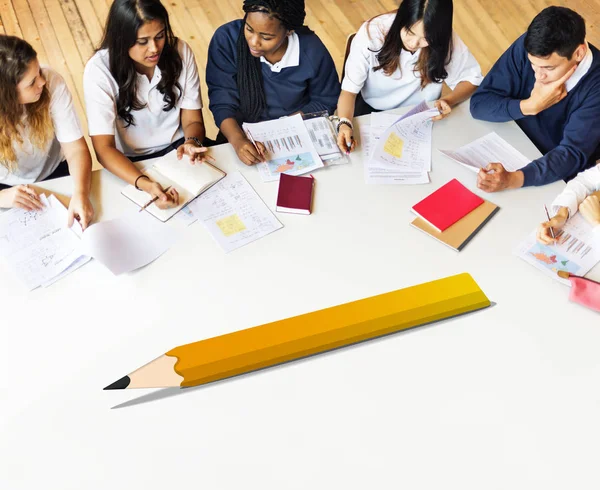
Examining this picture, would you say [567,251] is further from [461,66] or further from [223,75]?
[223,75]

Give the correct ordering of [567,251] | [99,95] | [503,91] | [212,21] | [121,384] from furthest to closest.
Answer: [212,21] → [503,91] → [99,95] → [567,251] → [121,384]

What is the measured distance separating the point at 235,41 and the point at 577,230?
1237mm

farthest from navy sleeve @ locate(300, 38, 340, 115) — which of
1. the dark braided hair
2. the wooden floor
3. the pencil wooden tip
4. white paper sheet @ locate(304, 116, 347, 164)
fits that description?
the pencil wooden tip

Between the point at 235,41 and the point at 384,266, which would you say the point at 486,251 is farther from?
the point at 235,41

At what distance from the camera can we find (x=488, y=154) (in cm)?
184

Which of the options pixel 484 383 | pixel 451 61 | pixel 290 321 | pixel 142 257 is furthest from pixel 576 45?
pixel 142 257

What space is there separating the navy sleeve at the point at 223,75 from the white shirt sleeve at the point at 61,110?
1.62ft

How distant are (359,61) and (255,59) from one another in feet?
1.16

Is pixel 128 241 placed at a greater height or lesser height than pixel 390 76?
lesser

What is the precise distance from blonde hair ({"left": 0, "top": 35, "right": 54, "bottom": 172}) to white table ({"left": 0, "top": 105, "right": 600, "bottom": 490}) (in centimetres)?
29

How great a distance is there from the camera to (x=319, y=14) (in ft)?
11.1

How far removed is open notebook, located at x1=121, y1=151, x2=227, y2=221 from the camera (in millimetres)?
1631

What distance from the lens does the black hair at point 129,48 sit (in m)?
1.61

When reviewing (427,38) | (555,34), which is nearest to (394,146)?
(427,38)
